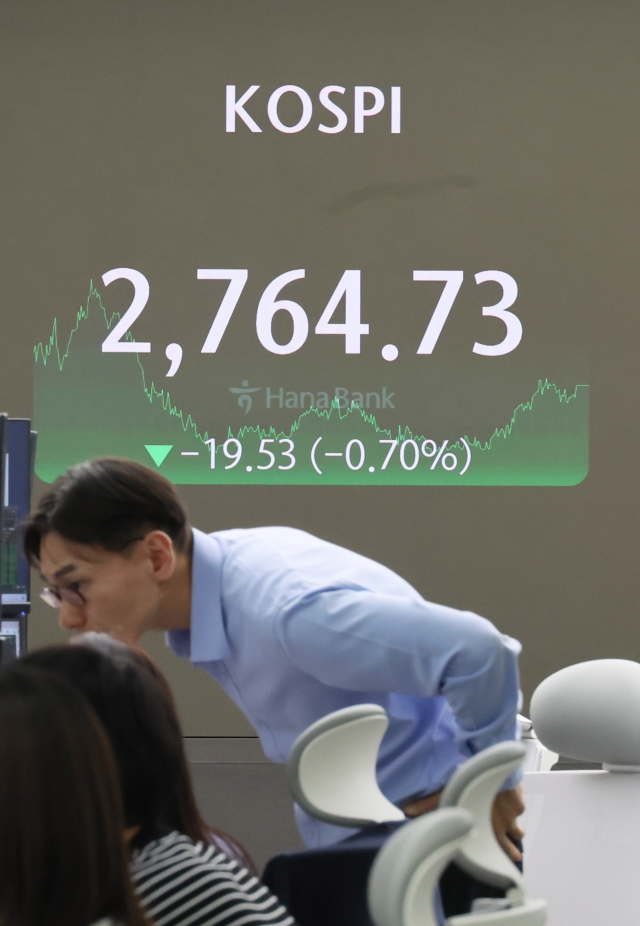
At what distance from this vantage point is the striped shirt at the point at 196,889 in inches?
34.4

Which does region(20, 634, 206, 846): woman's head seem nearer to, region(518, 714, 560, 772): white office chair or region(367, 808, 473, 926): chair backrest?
region(367, 808, 473, 926): chair backrest

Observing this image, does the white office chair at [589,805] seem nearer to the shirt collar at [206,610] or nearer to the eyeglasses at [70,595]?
the shirt collar at [206,610]

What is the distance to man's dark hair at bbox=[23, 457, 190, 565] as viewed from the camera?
1241 millimetres

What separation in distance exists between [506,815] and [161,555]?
47 centimetres

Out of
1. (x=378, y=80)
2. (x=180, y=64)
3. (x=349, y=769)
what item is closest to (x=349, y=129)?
(x=378, y=80)

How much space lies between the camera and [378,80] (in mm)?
4770

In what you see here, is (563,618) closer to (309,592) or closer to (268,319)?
(268,319)

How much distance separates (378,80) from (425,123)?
27 centimetres

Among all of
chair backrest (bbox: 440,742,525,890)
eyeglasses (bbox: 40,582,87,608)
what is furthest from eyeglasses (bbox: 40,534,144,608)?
chair backrest (bbox: 440,742,525,890)

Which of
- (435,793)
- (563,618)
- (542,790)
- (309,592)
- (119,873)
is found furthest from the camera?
(563,618)

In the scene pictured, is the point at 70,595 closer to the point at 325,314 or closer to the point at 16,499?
the point at 16,499

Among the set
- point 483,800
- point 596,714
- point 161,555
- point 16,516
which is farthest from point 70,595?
point 16,516

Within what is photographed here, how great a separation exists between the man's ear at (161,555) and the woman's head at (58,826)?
485 millimetres

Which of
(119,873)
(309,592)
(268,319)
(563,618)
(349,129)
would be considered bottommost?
(563,618)
